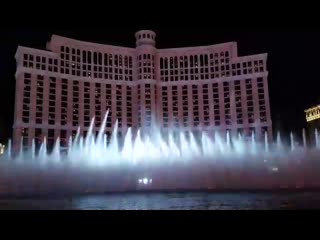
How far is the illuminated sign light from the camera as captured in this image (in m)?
104

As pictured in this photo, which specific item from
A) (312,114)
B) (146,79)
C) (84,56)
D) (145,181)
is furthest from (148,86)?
(145,181)

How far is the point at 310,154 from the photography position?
53750 millimetres

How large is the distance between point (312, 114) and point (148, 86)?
167ft

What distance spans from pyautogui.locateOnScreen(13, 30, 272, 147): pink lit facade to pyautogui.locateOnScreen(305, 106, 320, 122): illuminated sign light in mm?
14956

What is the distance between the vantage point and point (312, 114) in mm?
106562

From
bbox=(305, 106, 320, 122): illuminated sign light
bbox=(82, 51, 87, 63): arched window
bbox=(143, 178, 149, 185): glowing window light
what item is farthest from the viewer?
bbox=(82, 51, 87, 63): arched window

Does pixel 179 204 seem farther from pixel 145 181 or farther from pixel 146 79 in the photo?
pixel 146 79

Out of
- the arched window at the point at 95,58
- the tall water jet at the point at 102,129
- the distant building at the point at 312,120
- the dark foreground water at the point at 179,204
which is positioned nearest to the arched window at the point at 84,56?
the arched window at the point at 95,58

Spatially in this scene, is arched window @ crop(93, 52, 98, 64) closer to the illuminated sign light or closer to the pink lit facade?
the pink lit facade

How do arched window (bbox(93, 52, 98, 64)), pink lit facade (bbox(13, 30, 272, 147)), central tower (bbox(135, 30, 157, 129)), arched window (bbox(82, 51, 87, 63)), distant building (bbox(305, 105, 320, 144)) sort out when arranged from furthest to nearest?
arched window (bbox(93, 52, 98, 64)), arched window (bbox(82, 51, 87, 63)), central tower (bbox(135, 30, 157, 129)), distant building (bbox(305, 105, 320, 144)), pink lit facade (bbox(13, 30, 272, 147))

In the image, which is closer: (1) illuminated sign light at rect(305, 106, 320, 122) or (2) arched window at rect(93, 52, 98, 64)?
(1) illuminated sign light at rect(305, 106, 320, 122)

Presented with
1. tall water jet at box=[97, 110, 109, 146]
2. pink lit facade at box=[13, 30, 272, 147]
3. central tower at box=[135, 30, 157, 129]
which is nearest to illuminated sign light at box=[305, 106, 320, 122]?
pink lit facade at box=[13, 30, 272, 147]

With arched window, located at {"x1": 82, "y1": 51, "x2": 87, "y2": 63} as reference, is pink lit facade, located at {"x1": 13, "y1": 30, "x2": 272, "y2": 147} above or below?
below
